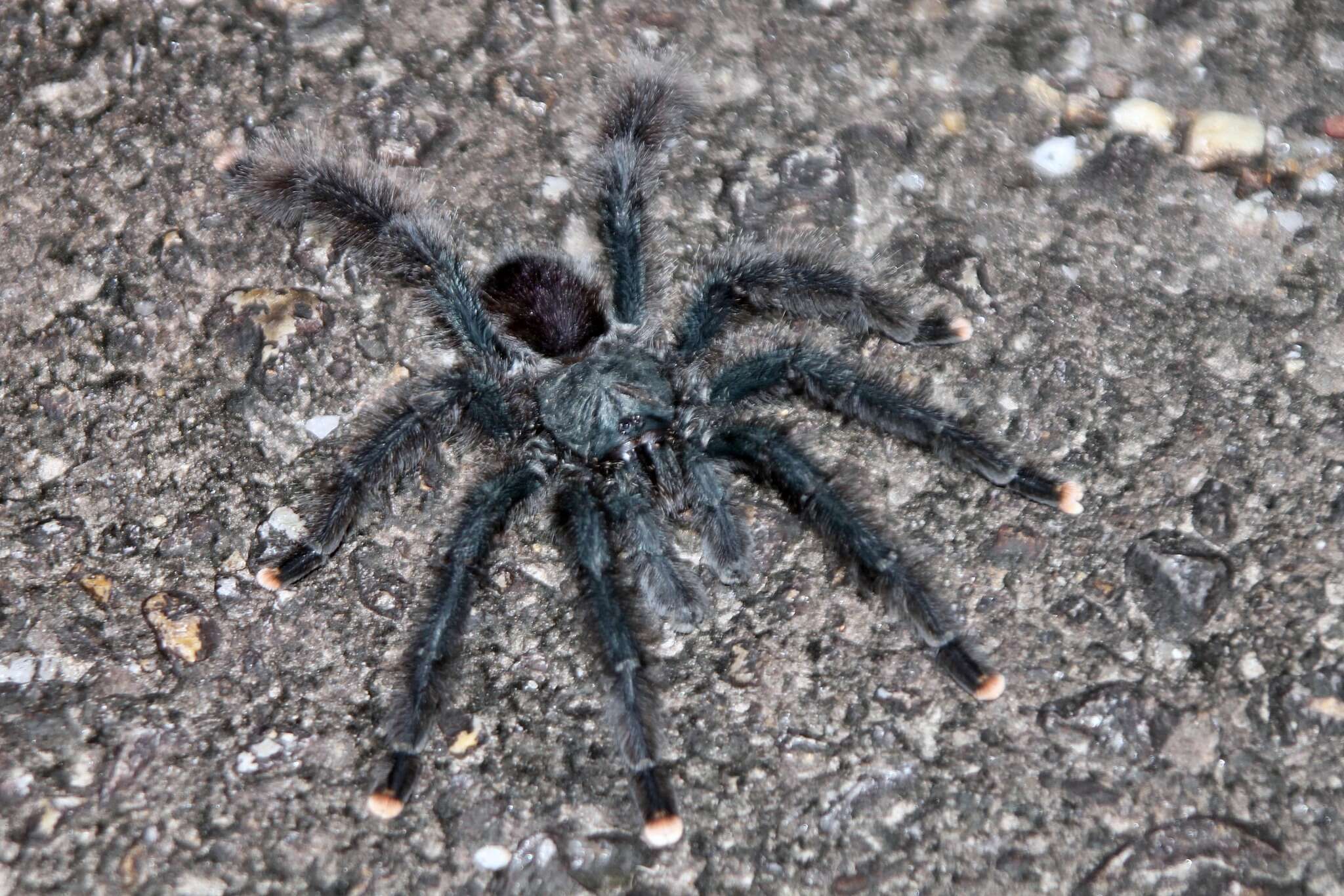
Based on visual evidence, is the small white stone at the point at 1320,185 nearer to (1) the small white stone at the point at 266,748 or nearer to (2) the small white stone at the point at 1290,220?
(2) the small white stone at the point at 1290,220

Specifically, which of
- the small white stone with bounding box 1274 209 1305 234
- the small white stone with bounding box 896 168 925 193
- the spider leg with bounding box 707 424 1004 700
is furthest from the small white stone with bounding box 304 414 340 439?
the small white stone with bounding box 1274 209 1305 234

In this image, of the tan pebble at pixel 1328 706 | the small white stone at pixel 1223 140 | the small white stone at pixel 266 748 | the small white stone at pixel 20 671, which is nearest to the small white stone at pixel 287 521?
the small white stone at pixel 266 748

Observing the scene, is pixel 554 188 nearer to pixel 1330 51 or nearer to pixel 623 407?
pixel 623 407

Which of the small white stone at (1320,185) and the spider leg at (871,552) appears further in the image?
the small white stone at (1320,185)

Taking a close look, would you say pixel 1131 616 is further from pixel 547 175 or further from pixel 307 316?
pixel 307 316

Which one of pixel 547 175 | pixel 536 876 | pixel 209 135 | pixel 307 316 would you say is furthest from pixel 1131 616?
pixel 209 135

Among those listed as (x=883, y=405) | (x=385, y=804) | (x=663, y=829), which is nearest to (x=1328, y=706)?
(x=883, y=405)
